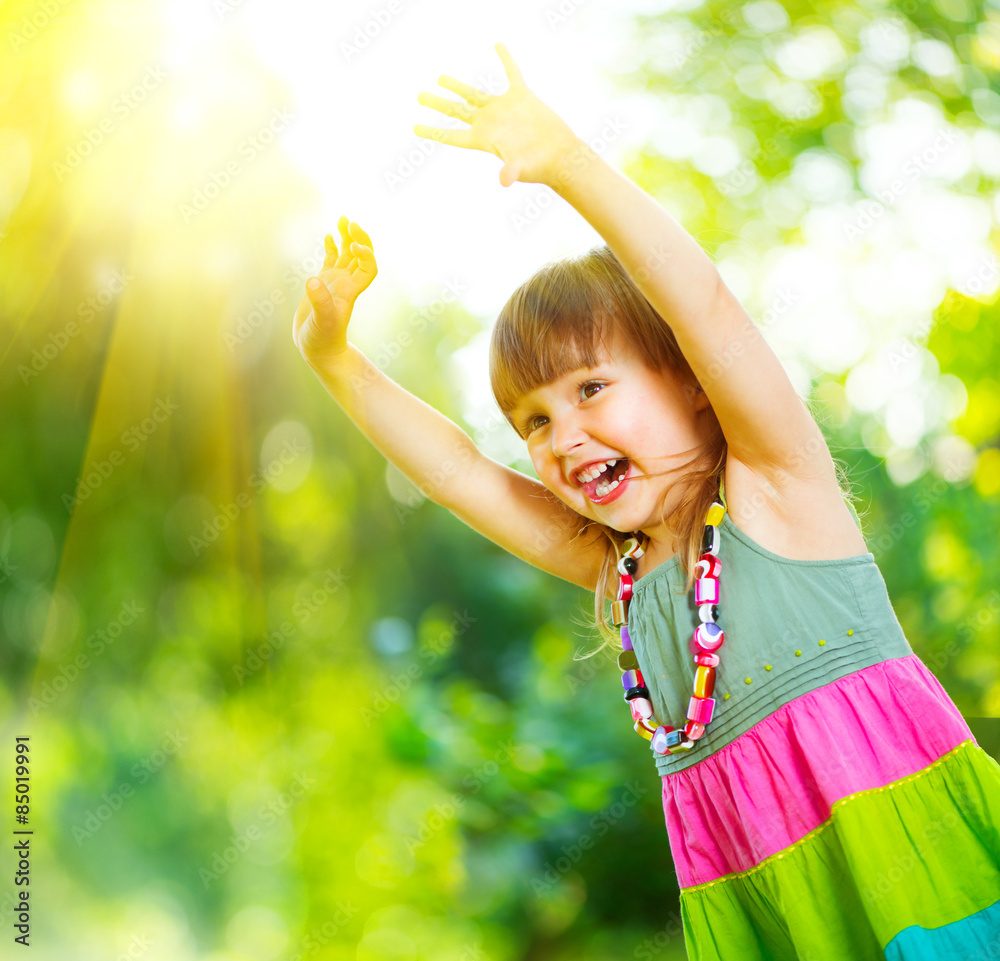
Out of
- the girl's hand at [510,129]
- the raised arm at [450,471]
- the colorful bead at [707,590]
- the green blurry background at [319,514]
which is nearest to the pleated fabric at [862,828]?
Result: the colorful bead at [707,590]

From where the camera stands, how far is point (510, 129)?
70 cm

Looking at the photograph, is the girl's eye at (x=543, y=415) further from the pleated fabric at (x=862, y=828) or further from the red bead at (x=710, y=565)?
the pleated fabric at (x=862, y=828)

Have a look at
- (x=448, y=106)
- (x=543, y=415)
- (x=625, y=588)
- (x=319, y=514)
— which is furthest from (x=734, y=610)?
(x=319, y=514)

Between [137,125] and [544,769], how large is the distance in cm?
204

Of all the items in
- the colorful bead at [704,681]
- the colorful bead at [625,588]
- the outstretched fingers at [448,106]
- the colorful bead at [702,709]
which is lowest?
the colorful bead at [702,709]

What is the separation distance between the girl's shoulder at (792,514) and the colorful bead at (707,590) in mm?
57

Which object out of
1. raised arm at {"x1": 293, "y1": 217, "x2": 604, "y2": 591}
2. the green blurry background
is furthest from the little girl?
the green blurry background

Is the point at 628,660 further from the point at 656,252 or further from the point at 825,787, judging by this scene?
the point at 656,252

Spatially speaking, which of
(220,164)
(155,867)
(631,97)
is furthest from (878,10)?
(155,867)

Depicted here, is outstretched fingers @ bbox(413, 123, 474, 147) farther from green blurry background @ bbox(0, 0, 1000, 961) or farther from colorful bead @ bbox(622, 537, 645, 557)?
green blurry background @ bbox(0, 0, 1000, 961)

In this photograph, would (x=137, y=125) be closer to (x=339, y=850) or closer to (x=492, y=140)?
(x=492, y=140)

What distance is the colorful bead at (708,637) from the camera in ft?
2.60

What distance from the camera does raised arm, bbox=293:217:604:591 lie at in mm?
1046

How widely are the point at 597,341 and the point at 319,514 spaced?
76.1 inches
